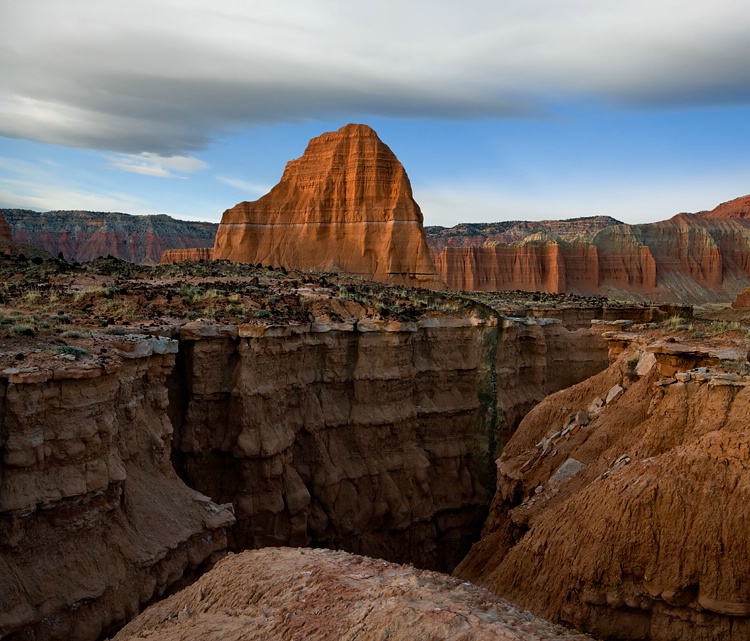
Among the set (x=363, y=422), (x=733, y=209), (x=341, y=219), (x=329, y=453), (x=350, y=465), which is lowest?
(x=350, y=465)

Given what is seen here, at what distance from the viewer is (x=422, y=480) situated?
2636 cm

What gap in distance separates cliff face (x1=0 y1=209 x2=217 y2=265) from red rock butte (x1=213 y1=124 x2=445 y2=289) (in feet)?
317

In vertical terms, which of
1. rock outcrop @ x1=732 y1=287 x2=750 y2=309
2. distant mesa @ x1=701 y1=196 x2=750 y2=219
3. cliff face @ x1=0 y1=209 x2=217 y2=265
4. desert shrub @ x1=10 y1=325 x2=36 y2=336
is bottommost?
desert shrub @ x1=10 y1=325 x2=36 y2=336

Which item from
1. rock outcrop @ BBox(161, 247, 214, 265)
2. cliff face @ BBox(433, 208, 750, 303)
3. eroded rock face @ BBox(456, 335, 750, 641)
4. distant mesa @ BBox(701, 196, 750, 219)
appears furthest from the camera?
distant mesa @ BBox(701, 196, 750, 219)

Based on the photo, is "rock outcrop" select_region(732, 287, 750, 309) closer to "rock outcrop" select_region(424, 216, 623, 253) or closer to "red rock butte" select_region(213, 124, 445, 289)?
"red rock butte" select_region(213, 124, 445, 289)

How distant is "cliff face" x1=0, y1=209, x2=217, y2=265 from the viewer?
162 meters

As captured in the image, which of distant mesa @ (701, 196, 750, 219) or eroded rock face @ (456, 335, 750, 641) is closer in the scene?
eroded rock face @ (456, 335, 750, 641)

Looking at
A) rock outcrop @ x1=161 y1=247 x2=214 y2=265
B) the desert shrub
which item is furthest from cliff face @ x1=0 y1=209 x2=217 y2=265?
the desert shrub

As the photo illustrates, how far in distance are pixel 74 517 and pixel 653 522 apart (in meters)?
10.6

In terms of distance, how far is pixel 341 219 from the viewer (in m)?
62.5

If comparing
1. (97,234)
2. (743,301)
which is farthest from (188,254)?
(743,301)

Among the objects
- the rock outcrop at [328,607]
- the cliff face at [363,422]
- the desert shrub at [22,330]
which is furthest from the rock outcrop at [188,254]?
the rock outcrop at [328,607]

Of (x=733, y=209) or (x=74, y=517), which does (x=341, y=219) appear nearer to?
(x=74, y=517)

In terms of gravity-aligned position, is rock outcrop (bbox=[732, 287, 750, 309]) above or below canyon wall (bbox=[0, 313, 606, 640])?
above
